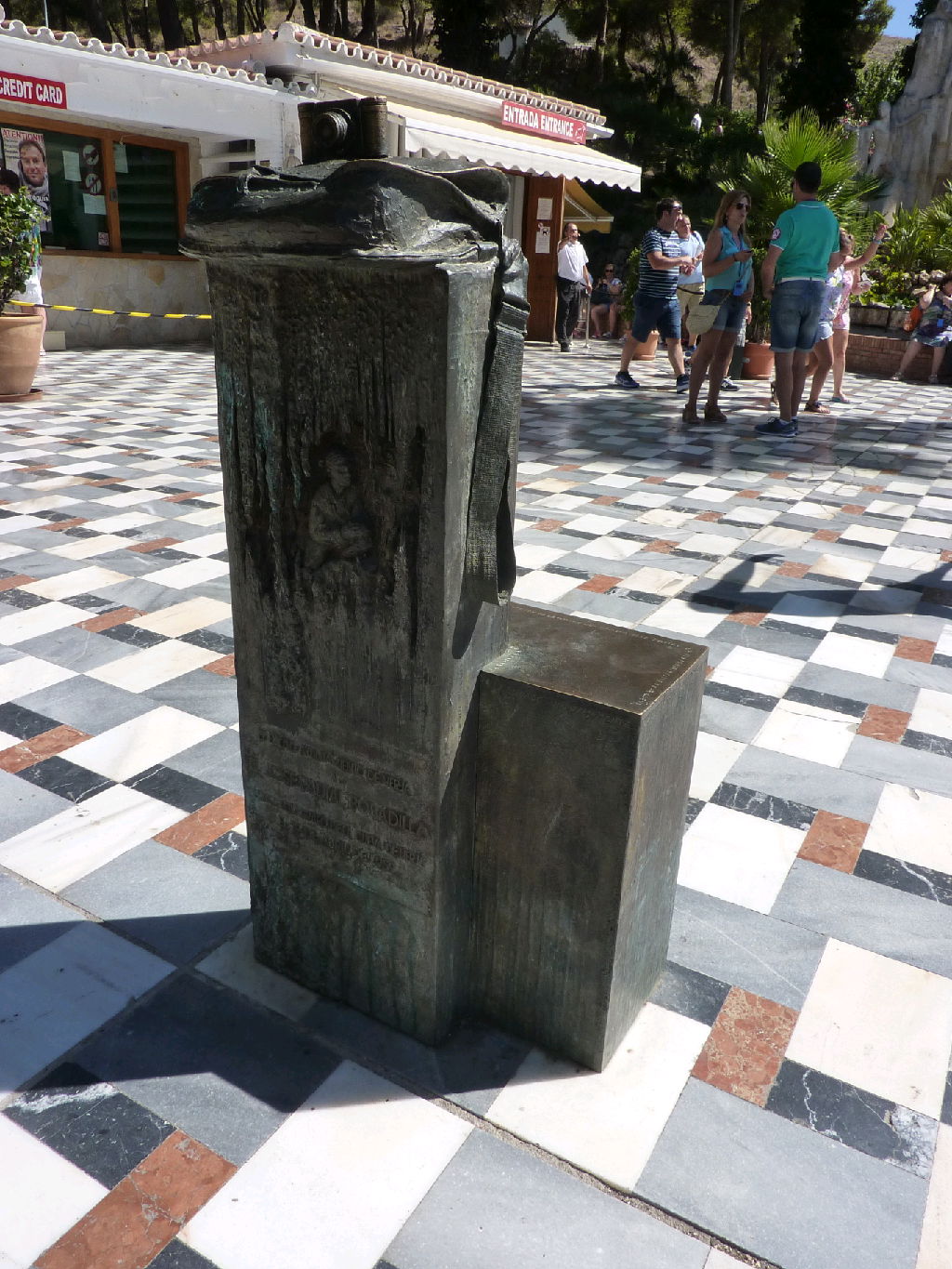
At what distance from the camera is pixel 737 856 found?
2.49 metres

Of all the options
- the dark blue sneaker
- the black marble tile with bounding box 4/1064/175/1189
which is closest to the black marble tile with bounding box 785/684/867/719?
the black marble tile with bounding box 4/1064/175/1189

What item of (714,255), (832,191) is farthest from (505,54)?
(714,255)

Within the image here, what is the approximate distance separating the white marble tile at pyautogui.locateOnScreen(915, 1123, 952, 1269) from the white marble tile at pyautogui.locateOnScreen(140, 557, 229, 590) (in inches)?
136

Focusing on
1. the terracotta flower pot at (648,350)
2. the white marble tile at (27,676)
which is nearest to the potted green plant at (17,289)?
the white marble tile at (27,676)

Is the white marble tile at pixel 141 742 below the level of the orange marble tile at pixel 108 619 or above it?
below

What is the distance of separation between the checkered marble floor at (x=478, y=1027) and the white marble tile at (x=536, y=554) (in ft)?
1.10

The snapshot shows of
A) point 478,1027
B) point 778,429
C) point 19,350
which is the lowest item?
point 478,1027

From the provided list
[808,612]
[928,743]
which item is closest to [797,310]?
[808,612]

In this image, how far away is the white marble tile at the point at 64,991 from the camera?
1.83m

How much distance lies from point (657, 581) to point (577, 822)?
2.95 m

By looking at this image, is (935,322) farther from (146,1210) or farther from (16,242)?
(146,1210)

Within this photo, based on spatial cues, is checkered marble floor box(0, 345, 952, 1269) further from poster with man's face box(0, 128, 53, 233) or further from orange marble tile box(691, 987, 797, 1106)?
poster with man's face box(0, 128, 53, 233)

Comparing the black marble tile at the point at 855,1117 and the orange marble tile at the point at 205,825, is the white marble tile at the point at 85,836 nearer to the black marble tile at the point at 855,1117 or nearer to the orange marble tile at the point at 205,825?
the orange marble tile at the point at 205,825

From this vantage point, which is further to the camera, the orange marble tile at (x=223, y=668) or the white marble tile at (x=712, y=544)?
the white marble tile at (x=712, y=544)
